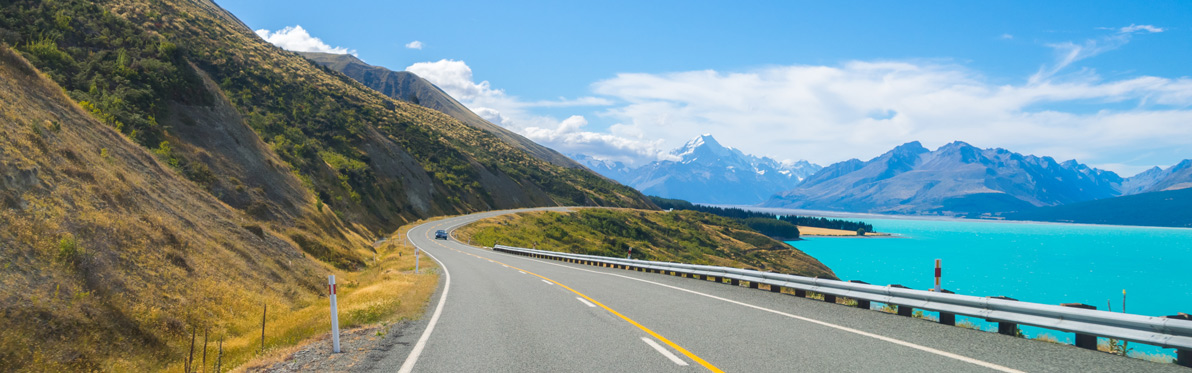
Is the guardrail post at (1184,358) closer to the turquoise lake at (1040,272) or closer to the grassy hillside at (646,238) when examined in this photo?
the grassy hillside at (646,238)

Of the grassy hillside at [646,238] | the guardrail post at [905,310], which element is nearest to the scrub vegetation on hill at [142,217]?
the guardrail post at [905,310]

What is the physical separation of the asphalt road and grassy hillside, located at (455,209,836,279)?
41.3m

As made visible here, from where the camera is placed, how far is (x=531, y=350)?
7.69 metres

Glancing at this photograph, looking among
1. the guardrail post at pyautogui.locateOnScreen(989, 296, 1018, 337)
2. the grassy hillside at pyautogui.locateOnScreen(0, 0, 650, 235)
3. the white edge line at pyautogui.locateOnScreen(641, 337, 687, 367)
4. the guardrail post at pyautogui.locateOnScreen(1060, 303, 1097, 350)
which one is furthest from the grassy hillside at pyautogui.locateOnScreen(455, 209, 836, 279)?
the white edge line at pyautogui.locateOnScreen(641, 337, 687, 367)

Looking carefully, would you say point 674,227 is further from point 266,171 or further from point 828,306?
point 828,306

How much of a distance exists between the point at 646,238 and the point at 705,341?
96669 mm

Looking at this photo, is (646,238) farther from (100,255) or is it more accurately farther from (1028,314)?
(1028,314)

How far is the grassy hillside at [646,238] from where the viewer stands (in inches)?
2734

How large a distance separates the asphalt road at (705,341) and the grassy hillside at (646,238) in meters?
41.3

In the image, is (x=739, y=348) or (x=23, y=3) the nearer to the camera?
(x=739, y=348)

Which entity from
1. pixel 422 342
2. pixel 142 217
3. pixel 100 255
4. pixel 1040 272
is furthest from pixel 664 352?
pixel 1040 272

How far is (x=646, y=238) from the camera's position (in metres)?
104

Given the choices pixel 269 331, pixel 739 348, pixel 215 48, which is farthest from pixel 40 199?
pixel 215 48

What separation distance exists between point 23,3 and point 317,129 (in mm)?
38959
